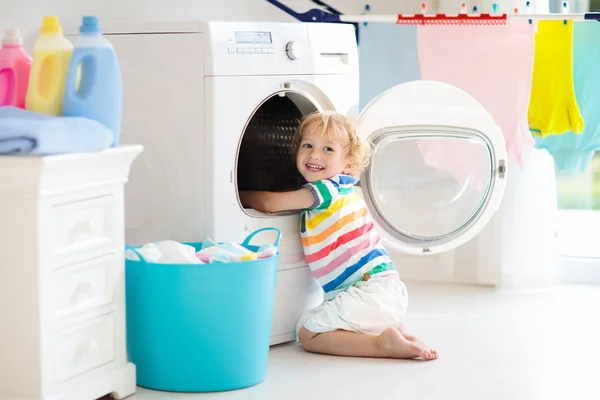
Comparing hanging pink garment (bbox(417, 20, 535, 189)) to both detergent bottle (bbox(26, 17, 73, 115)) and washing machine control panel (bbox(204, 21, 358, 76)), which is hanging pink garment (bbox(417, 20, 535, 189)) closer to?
washing machine control panel (bbox(204, 21, 358, 76))

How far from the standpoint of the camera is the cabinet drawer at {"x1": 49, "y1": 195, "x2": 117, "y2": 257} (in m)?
2.14

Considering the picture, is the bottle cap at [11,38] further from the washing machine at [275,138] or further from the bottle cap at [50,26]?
the washing machine at [275,138]

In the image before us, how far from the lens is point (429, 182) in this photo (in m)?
3.16

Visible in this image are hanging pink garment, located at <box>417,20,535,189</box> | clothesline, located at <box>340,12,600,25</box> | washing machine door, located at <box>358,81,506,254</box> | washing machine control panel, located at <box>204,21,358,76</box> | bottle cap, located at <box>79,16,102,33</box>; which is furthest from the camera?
hanging pink garment, located at <box>417,20,535,189</box>

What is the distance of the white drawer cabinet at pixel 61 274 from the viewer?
2.08 meters

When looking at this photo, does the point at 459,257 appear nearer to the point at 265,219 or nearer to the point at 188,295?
the point at 265,219

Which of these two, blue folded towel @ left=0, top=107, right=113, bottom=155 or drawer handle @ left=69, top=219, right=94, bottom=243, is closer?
blue folded towel @ left=0, top=107, right=113, bottom=155

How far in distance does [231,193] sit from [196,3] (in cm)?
113

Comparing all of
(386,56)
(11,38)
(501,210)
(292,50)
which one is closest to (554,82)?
(501,210)

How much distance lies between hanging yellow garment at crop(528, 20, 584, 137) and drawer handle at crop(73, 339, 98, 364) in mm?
2002

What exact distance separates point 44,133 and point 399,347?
1.19 metres

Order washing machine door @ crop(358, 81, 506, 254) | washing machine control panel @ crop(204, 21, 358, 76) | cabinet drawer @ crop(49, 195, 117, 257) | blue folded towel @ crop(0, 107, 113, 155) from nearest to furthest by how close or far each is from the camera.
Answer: blue folded towel @ crop(0, 107, 113, 155)
cabinet drawer @ crop(49, 195, 117, 257)
washing machine control panel @ crop(204, 21, 358, 76)
washing machine door @ crop(358, 81, 506, 254)

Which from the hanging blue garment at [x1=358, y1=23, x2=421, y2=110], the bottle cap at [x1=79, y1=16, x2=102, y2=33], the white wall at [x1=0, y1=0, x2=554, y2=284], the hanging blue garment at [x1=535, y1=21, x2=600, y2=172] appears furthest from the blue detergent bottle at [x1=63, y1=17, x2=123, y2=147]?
the hanging blue garment at [x1=535, y1=21, x2=600, y2=172]

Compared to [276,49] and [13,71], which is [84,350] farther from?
[276,49]
